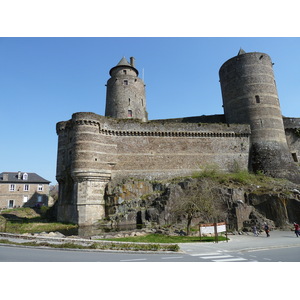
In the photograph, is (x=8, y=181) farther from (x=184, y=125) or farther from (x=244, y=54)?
(x=244, y=54)

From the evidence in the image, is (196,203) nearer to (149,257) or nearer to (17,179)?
(149,257)

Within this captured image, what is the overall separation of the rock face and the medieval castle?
7.47 feet

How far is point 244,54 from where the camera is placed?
32719mm

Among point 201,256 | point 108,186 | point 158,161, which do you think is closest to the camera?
point 201,256

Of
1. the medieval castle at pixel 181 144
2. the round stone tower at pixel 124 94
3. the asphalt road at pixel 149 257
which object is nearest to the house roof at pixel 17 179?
the medieval castle at pixel 181 144

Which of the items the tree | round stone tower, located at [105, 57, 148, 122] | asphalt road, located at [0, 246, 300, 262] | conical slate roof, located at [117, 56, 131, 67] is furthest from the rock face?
conical slate roof, located at [117, 56, 131, 67]

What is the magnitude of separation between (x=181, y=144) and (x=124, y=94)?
46.3 ft

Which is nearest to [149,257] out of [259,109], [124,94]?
[259,109]

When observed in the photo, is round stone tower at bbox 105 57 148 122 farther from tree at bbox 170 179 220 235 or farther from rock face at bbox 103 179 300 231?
tree at bbox 170 179 220 235

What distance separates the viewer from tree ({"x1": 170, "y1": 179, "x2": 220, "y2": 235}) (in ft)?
59.5

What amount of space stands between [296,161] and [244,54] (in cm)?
1741

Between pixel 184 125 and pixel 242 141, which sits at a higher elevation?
pixel 184 125

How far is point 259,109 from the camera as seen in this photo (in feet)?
102

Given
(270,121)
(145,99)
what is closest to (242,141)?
(270,121)
